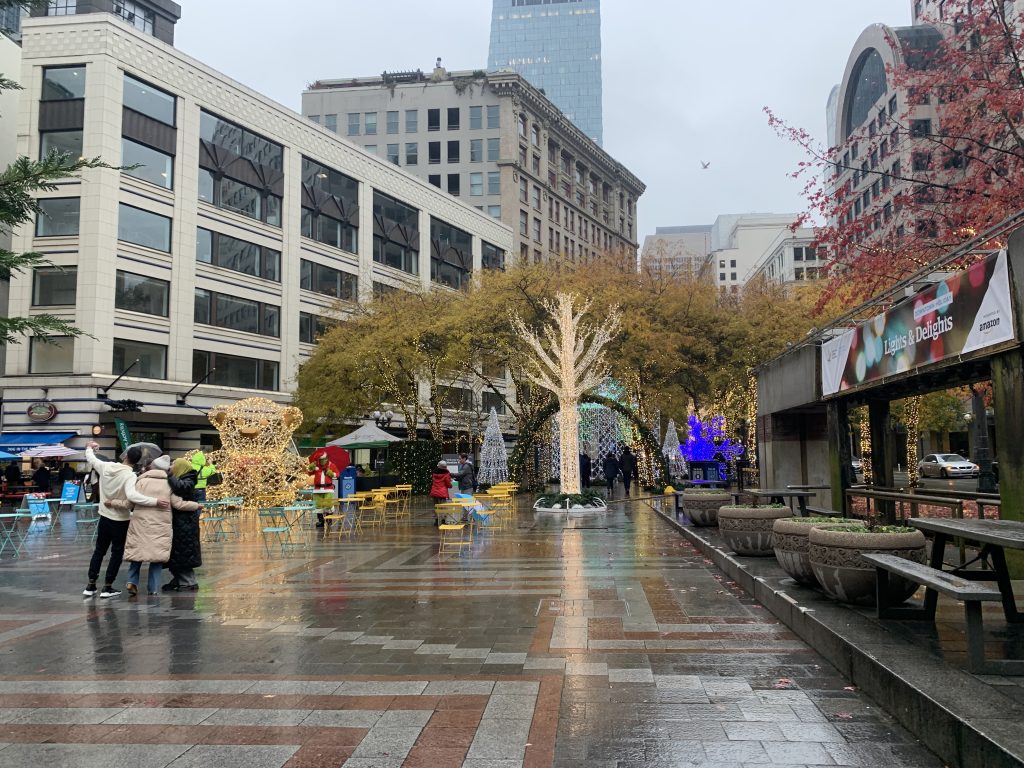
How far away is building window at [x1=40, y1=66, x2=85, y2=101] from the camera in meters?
32.9

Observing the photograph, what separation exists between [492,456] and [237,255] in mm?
17976

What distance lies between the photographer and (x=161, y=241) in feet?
115

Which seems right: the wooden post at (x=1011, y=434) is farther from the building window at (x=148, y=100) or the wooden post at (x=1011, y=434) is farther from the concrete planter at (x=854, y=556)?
the building window at (x=148, y=100)

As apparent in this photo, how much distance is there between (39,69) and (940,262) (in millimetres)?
37394

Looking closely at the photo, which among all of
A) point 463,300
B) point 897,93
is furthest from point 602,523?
point 897,93

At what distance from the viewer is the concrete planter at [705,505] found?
14.6 meters

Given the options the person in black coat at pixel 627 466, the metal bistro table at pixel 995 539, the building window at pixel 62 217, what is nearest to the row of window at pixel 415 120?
the building window at pixel 62 217

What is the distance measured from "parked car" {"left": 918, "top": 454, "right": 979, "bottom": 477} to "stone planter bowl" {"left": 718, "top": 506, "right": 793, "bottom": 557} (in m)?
34.6

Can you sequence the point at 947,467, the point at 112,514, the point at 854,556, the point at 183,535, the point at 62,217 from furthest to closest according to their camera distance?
1. the point at 947,467
2. the point at 62,217
3. the point at 183,535
4. the point at 112,514
5. the point at 854,556

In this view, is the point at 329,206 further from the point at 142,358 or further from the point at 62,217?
the point at 142,358

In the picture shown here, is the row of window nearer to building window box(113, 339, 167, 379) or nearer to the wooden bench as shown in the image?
building window box(113, 339, 167, 379)

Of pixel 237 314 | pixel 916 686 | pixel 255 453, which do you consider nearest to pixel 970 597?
pixel 916 686

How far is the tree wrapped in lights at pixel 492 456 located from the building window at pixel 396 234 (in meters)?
21.0

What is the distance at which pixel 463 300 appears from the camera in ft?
102
